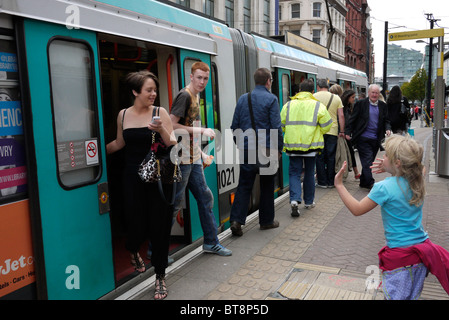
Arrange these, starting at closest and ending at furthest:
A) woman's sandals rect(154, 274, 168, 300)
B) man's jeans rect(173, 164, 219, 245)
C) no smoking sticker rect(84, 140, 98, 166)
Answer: no smoking sticker rect(84, 140, 98, 166) < woman's sandals rect(154, 274, 168, 300) < man's jeans rect(173, 164, 219, 245)

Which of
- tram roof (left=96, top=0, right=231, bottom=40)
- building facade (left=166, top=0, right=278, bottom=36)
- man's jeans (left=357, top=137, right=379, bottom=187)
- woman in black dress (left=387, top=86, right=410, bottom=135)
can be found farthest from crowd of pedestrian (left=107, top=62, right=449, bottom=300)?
building facade (left=166, top=0, right=278, bottom=36)

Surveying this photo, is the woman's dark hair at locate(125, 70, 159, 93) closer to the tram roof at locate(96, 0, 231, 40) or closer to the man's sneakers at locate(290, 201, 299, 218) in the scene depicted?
the tram roof at locate(96, 0, 231, 40)

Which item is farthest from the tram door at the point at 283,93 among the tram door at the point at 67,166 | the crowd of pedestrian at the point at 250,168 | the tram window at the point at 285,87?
the tram door at the point at 67,166

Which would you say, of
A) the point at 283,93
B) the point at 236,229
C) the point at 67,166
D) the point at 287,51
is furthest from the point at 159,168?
the point at 287,51

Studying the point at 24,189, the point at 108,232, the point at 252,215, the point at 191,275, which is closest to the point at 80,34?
Answer: the point at 24,189

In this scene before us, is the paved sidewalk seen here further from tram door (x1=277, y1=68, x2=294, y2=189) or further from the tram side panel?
tram door (x1=277, y1=68, x2=294, y2=189)

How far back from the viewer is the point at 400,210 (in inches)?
112

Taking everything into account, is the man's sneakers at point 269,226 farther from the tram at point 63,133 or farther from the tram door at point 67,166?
the tram door at point 67,166

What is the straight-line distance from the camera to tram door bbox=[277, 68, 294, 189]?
7.61m

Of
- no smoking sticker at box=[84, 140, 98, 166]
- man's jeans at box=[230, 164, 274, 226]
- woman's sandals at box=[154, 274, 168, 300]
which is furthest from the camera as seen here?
man's jeans at box=[230, 164, 274, 226]

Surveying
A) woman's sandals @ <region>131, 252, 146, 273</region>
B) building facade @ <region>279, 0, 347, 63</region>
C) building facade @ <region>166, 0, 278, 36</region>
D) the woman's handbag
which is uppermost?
building facade @ <region>279, 0, 347, 63</region>

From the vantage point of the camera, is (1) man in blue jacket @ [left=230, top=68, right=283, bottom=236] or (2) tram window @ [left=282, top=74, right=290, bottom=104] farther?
(2) tram window @ [left=282, top=74, right=290, bottom=104]

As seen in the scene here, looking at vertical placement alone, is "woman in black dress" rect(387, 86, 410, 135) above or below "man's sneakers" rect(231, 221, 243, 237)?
above

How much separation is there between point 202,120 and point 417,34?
7619mm
